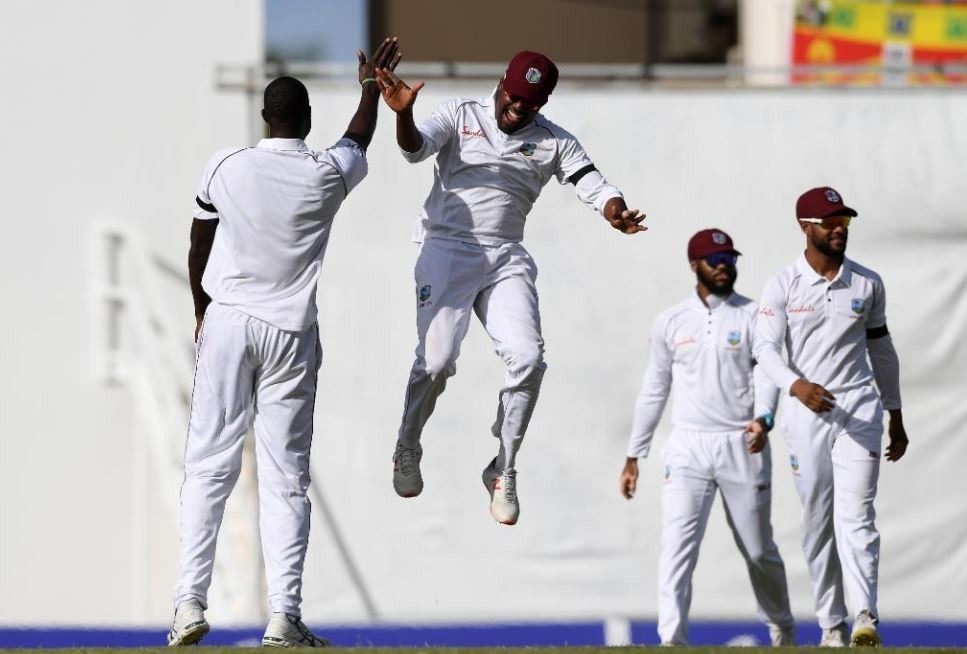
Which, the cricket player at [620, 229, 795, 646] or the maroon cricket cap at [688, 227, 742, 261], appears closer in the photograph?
the cricket player at [620, 229, 795, 646]

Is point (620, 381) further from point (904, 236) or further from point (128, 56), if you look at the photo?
point (128, 56)

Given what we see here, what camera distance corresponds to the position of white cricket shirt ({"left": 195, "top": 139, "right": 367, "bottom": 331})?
23.4 ft

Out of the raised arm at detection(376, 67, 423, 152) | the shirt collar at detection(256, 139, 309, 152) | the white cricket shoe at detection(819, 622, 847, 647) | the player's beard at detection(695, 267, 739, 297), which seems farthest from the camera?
the player's beard at detection(695, 267, 739, 297)

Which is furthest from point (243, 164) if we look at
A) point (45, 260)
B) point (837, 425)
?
point (45, 260)

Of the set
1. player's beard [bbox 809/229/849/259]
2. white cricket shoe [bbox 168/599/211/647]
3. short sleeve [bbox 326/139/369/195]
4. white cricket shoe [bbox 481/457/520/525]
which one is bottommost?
white cricket shoe [bbox 168/599/211/647]

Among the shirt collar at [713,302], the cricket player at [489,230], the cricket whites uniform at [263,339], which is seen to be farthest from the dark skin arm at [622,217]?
the shirt collar at [713,302]

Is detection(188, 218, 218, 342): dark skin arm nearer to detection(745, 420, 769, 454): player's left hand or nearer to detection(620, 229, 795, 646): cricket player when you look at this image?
detection(745, 420, 769, 454): player's left hand

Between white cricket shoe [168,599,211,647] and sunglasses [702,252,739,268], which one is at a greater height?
sunglasses [702,252,739,268]

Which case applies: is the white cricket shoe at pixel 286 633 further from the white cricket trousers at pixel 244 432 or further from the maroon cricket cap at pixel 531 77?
the maroon cricket cap at pixel 531 77

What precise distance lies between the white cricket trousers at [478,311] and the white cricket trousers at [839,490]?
1.94 meters

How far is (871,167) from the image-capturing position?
12328 millimetres

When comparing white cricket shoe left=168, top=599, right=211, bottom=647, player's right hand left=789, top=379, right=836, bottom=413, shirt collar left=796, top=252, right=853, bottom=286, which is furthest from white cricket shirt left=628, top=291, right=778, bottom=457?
white cricket shoe left=168, top=599, right=211, bottom=647

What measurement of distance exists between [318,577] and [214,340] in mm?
5272

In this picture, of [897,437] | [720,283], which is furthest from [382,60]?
[897,437]
